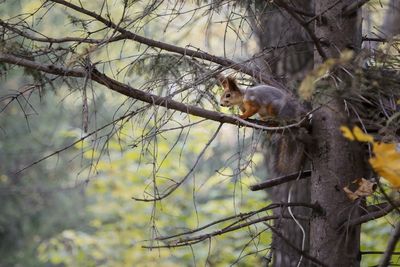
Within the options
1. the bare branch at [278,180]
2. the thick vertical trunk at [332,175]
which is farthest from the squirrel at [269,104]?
the bare branch at [278,180]

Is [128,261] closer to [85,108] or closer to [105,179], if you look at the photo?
[105,179]

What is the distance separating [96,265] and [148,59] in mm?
5961

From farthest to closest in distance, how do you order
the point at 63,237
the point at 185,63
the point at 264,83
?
the point at 63,237, the point at 185,63, the point at 264,83

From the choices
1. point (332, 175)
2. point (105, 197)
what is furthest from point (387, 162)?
point (105, 197)

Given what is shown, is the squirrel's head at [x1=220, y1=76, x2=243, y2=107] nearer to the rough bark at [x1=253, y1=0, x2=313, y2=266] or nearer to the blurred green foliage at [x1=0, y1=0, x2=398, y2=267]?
the rough bark at [x1=253, y1=0, x2=313, y2=266]

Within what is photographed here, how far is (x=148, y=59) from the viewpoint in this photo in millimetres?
3783

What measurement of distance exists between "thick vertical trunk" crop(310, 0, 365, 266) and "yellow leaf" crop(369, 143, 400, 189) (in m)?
1.08

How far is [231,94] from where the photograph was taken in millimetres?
3270

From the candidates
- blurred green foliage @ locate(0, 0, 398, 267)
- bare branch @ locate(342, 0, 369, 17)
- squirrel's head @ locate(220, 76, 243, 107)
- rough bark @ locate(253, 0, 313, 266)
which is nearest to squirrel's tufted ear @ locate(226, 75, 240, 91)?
squirrel's head @ locate(220, 76, 243, 107)

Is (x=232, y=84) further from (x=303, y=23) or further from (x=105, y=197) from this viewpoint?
(x=105, y=197)

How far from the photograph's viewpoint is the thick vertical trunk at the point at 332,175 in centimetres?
296

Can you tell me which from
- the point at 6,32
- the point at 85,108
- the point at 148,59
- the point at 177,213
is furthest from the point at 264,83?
the point at 177,213

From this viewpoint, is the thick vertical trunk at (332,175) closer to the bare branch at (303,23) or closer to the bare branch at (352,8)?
the bare branch at (352,8)

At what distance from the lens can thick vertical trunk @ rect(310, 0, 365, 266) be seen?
9.71 ft
